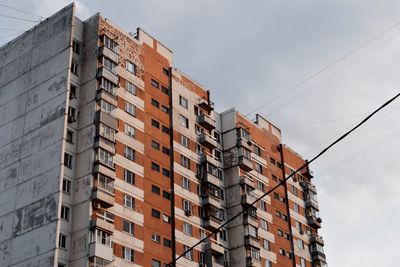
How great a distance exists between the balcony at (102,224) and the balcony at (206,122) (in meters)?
23.2

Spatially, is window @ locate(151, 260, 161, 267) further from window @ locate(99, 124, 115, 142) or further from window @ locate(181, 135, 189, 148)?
window @ locate(181, 135, 189, 148)

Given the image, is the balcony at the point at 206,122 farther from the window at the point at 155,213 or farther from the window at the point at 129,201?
the window at the point at 129,201

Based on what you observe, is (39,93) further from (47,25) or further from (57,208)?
(57,208)

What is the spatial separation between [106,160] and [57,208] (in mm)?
7100

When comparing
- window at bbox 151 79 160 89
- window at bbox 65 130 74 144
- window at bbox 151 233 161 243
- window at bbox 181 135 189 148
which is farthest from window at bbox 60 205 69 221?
window at bbox 151 79 160 89

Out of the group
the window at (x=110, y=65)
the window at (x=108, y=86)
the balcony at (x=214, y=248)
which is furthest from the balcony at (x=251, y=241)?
the window at (x=110, y=65)

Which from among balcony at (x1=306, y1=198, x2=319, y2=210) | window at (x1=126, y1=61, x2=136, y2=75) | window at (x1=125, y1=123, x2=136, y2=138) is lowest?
window at (x1=125, y1=123, x2=136, y2=138)

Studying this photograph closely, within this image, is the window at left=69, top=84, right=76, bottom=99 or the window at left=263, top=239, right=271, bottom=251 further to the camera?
the window at left=263, top=239, right=271, bottom=251

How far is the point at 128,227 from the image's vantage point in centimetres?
6316

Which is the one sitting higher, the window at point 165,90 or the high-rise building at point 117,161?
the window at point 165,90

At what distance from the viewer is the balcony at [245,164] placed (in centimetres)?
8138

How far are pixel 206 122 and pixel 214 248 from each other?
15.7m

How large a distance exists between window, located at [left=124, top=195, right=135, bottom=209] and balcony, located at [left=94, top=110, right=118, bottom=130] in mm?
7008

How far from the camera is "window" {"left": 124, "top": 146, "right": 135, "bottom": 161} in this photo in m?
66.4
